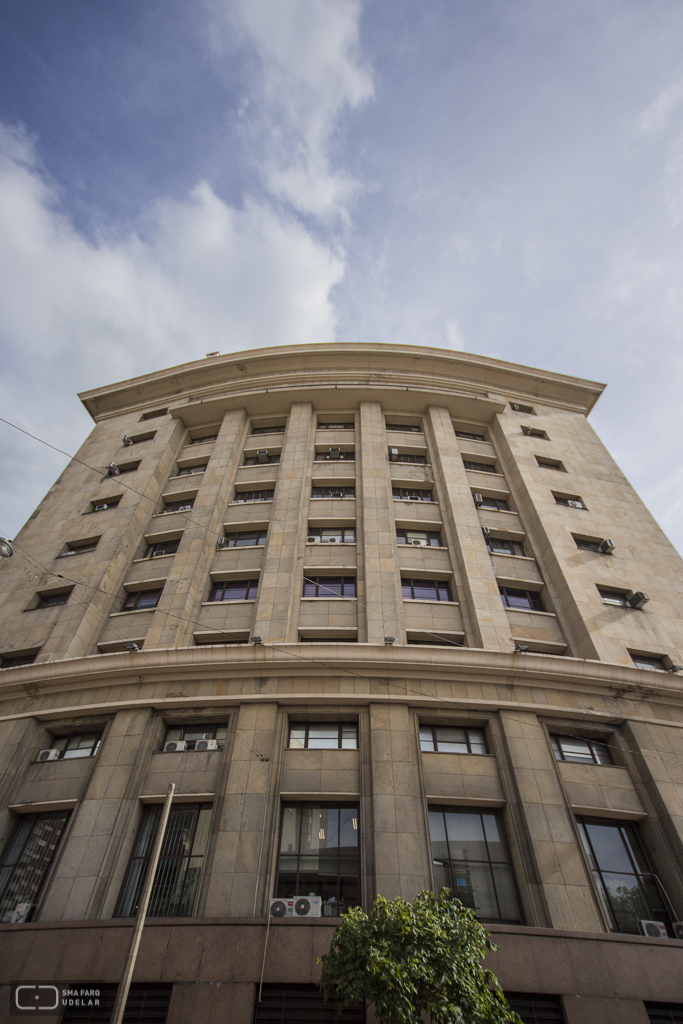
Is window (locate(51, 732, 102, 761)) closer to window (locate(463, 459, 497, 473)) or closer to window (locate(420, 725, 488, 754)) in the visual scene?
window (locate(420, 725, 488, 754))

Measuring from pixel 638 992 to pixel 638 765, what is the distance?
5.73m

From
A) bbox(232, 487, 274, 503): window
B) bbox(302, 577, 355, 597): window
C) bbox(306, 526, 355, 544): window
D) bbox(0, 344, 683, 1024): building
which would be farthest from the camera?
bbox(232, 487, 274, 503): window

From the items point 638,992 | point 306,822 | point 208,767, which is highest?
point 208,767

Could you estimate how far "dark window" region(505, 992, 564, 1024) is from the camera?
12203mm

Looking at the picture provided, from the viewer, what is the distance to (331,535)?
965 inches

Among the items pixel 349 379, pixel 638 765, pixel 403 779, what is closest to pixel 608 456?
pixel 349 379

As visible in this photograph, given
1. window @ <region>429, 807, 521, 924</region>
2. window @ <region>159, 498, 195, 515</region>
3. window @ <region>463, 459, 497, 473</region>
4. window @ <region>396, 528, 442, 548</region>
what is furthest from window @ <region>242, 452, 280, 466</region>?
window @ <region>429, 807, 521, 924</region>

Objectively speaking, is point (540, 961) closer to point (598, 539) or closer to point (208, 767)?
point (208, 767)

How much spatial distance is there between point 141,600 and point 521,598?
15794 millimetres

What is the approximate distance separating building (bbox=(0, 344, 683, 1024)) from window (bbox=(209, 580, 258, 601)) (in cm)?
12

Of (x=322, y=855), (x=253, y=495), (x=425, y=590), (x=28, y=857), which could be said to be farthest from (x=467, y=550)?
(x=28, y=857)

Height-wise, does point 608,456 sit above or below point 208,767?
above

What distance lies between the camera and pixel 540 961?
12.6m

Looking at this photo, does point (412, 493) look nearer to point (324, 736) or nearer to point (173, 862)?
point (324, 736)
